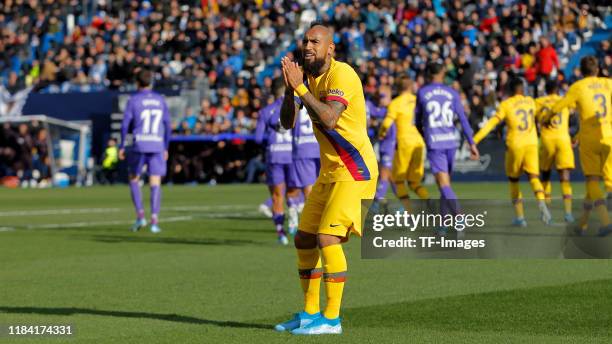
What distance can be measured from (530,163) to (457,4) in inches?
729

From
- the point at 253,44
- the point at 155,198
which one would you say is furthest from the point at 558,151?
the point at 253,44

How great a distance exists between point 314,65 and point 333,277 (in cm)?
144

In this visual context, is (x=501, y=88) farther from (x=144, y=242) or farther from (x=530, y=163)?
(x=144, y=242)

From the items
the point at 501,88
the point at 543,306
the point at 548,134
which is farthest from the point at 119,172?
the point at 543,306

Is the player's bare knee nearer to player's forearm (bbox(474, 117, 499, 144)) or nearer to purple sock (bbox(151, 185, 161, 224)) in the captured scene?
player's forearm (bbox(474, 117, 499, 144))

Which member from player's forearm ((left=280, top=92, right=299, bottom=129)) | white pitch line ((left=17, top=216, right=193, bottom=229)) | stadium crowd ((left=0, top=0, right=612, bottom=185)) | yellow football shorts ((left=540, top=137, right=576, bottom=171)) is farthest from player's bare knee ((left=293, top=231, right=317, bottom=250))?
stadium crowd ((left=0, top=0, right=612, bottom=185))

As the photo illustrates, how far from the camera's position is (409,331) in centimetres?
882

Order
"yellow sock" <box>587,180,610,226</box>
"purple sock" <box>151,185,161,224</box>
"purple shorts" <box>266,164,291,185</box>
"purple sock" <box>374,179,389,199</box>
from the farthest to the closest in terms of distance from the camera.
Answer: "purple sock" <box>374,179,389,199</box>, "purple sock" <box>151,185,161,224</box>, "purple shorts" <box>266,164,291,185</box>, "yellow sock" <box>587,180,610,226</box>

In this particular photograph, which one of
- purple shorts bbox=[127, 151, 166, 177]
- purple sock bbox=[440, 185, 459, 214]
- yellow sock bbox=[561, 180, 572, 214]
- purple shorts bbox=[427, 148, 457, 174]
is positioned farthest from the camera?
yellow sock bbox=[561, 180, 572, 214]

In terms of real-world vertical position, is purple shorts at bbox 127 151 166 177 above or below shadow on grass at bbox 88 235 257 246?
above

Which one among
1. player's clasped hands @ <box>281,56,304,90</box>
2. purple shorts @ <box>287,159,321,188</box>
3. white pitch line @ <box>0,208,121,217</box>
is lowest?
white pitch line @ <box>0,208,121,217</box>

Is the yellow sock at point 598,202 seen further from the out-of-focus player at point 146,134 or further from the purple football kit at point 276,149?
the out-of-focus player at point 146,134

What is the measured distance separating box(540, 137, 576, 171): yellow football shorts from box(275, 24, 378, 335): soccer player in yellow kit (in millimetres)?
11750

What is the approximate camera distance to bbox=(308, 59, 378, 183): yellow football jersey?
8750mm
